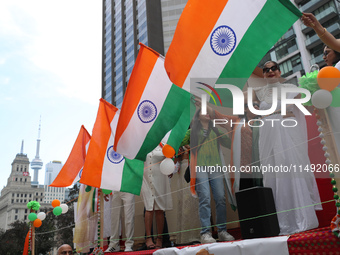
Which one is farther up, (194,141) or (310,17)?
(310,17)

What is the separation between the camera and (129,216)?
6.05 metres

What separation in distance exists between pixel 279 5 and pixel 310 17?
451 millimetres

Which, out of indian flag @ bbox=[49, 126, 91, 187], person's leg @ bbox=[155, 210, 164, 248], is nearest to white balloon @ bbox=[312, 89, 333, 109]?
person's leg @ bbox=[155, 210, 164, 248]

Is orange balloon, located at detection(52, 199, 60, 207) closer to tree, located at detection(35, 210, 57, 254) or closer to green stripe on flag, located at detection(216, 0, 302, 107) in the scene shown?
green stripe on flag, located at detection(216, 0, 302, 107)

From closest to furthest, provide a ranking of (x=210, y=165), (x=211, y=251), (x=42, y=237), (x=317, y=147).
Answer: (x=211, y=251) < (x=317, y=147) < (x=210, y=165) < (x=42, y=237)

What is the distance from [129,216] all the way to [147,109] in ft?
6.71

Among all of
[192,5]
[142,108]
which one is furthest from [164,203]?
[192,5]

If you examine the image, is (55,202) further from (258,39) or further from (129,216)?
(258,39)

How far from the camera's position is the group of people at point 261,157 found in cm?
351

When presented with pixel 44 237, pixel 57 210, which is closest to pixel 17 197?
pixel 44 237

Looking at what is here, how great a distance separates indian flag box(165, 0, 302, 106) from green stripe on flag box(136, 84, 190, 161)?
101cm

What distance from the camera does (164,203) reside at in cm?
570

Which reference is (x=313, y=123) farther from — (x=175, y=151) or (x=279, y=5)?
(x=175, y=151)

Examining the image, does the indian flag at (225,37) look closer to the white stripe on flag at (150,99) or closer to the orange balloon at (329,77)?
the orange balloon at (329,77)
